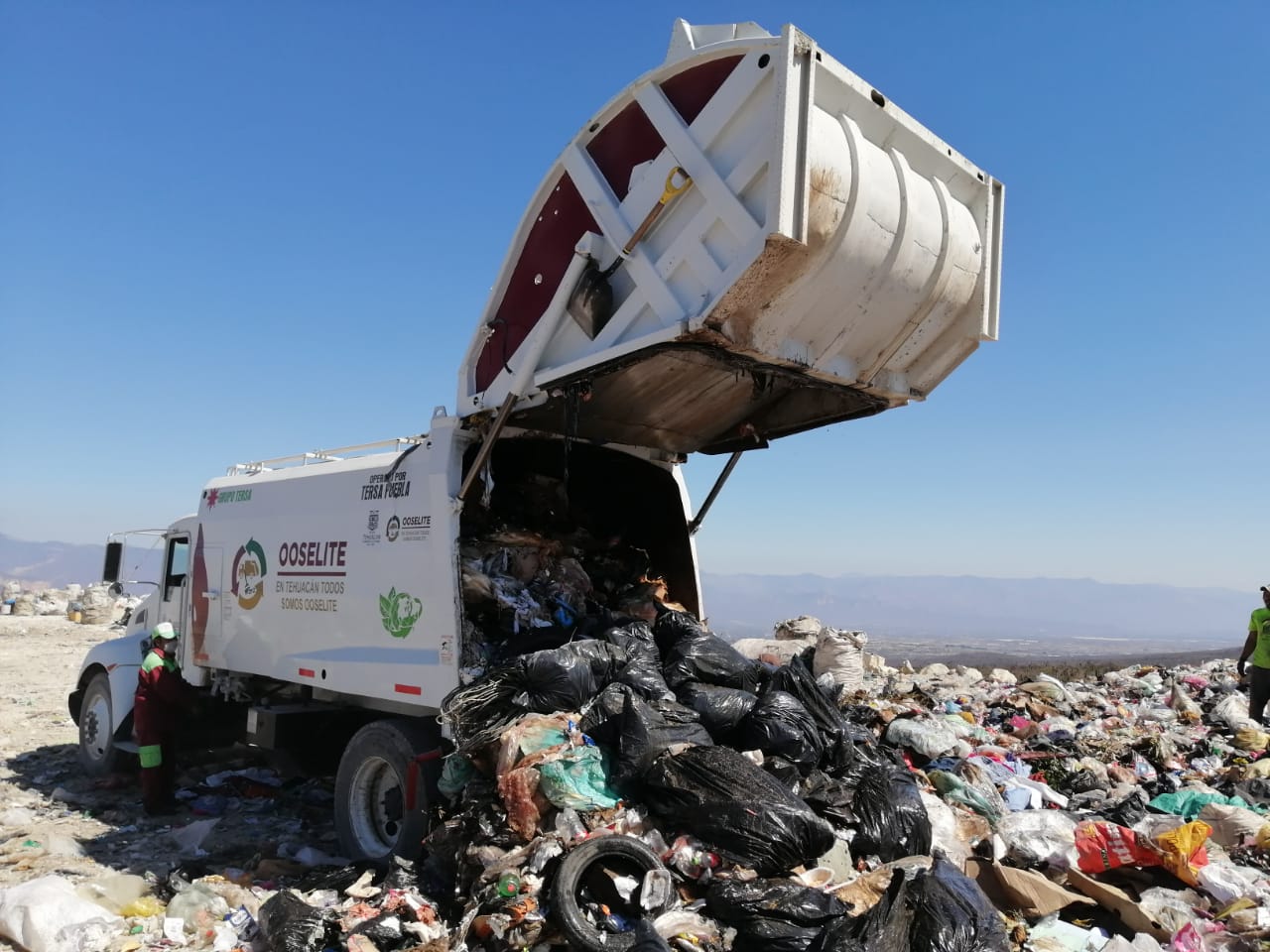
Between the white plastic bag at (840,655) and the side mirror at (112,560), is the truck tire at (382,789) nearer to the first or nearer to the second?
the side mirror at (112,560)

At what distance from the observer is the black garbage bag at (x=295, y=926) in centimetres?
352

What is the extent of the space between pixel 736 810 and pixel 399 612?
2217 mm

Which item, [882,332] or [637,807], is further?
[882,332]

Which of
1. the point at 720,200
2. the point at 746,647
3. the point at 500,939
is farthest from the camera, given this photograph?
the point at 746,647

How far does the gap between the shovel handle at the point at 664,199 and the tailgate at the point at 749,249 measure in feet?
0.10

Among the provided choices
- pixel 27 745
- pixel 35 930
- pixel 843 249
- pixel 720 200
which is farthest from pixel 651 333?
pixel 27 745

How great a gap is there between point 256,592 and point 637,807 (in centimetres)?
365

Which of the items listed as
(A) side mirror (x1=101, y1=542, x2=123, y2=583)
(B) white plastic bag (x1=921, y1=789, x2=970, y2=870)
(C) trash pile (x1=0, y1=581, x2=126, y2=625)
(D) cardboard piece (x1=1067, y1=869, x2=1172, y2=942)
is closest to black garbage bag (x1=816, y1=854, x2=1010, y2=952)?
(B) white plastic bag (x1=921, y1=789, x2=970, y2=870)

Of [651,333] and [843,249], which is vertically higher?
[843,249]

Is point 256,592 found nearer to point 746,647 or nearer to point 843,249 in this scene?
point 843,249

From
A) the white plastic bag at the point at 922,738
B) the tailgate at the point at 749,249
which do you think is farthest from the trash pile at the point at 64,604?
the white plastic bag at the point at 922,738

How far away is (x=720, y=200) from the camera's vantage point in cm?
361

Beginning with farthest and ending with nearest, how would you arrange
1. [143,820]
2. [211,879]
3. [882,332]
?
[143,820]
[211,879]
[882,332]

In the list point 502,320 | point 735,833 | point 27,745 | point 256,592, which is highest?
point 502,320
